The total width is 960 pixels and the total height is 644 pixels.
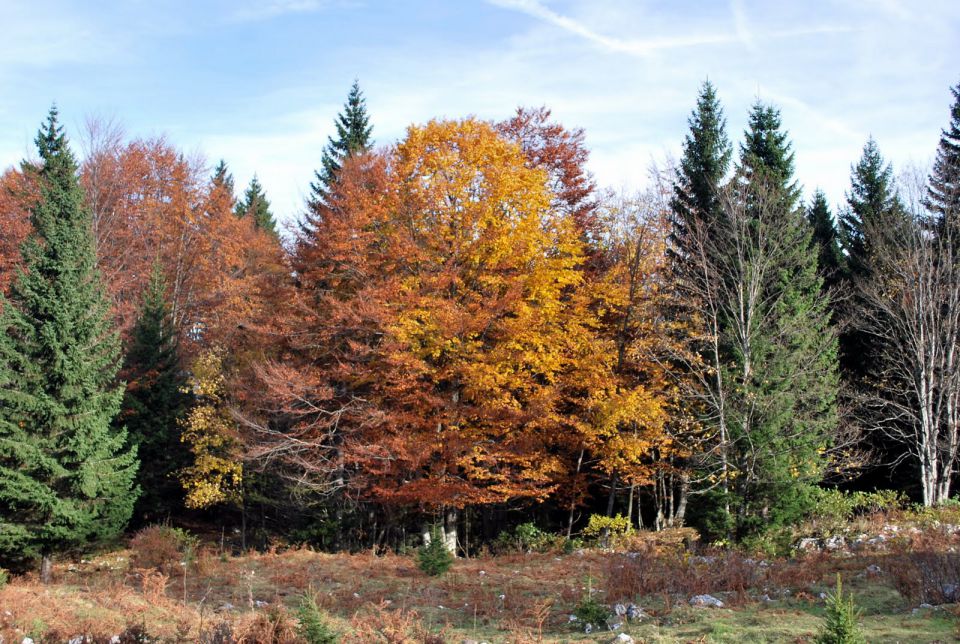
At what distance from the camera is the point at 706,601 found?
11133 millimetres

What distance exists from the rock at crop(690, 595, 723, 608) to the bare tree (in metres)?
13.6

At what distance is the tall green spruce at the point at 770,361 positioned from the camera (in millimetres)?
17969

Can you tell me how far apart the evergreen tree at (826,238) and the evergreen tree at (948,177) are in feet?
13.6

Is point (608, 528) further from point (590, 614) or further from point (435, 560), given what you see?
point (590, 614)

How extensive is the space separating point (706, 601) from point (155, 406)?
23.9m

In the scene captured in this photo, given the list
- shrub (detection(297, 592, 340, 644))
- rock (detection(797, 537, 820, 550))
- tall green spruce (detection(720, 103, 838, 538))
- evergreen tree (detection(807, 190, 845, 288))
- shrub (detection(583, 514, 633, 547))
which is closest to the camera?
shrub (detection(297, 592, 340, 644))

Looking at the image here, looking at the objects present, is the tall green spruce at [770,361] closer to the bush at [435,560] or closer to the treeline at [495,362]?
the treeline at [495,362]

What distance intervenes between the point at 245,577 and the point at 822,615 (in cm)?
1205

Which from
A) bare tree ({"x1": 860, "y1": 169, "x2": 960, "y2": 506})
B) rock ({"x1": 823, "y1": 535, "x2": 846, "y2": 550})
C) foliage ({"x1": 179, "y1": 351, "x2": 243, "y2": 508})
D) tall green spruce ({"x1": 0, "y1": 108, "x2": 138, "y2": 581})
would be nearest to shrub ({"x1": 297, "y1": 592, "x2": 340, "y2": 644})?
rock ({"x1": 823, "y1": 535, "x2": 846, "y2": 550})

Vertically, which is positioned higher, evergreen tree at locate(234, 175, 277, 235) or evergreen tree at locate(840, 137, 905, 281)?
evergreen tree at locate(234, 175, 277, 235)

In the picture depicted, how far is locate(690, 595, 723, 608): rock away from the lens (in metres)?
11.0

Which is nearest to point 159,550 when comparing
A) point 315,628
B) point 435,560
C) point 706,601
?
point 435,560

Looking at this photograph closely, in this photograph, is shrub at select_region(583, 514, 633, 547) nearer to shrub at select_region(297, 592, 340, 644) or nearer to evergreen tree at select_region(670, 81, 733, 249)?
evergreen tree at select_region(670, 81, 733, 249)

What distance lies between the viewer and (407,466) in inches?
789
